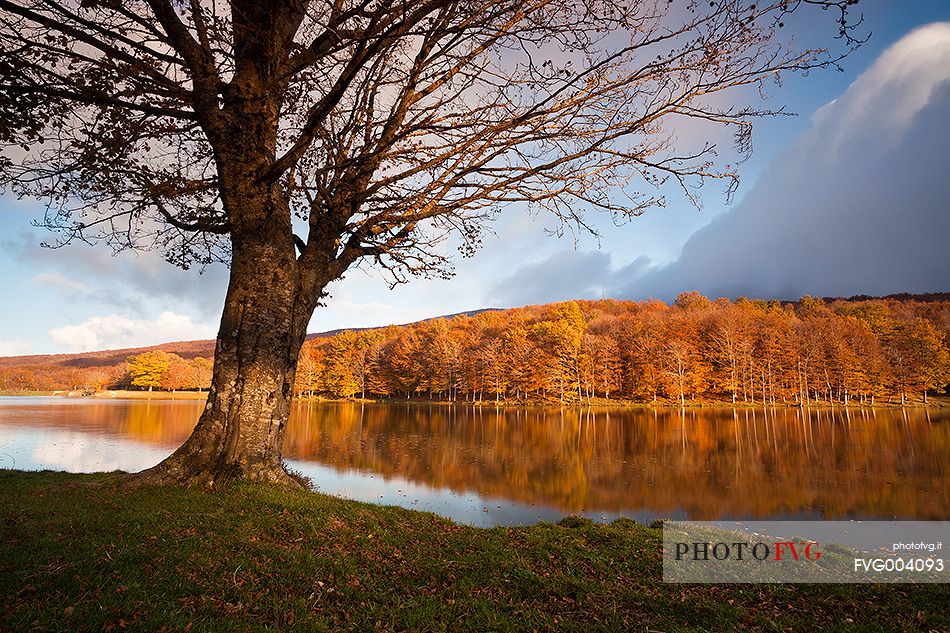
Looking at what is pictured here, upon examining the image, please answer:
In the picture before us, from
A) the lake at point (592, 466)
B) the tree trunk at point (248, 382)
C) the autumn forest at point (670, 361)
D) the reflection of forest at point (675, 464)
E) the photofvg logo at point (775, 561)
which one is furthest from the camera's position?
the autumn forest at point (670, 361)

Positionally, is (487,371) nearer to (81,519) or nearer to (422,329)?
(422,329)

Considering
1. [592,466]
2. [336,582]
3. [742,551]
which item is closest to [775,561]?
[742,551]

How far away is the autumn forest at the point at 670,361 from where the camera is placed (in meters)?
58.4

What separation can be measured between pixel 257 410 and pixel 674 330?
6811cm

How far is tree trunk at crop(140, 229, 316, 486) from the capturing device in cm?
644

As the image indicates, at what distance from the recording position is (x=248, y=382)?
664cm

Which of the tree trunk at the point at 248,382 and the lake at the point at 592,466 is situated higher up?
the tree trunk at the point at 248,382

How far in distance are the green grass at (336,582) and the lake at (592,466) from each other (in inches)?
253

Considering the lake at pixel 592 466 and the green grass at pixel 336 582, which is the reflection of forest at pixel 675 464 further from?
the green grass at pixel 336 582

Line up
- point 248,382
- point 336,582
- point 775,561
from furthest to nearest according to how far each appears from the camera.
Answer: point 248,382, point 775,561, point 336,582

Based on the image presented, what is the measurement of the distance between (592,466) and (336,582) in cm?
1662

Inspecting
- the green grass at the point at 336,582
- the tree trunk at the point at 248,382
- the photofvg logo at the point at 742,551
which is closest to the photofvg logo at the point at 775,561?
the photofvg logo at the point at 742,551

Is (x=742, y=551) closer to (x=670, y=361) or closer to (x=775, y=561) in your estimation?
(x=775, y=561)

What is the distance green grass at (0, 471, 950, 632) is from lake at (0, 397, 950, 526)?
21.1 ft
